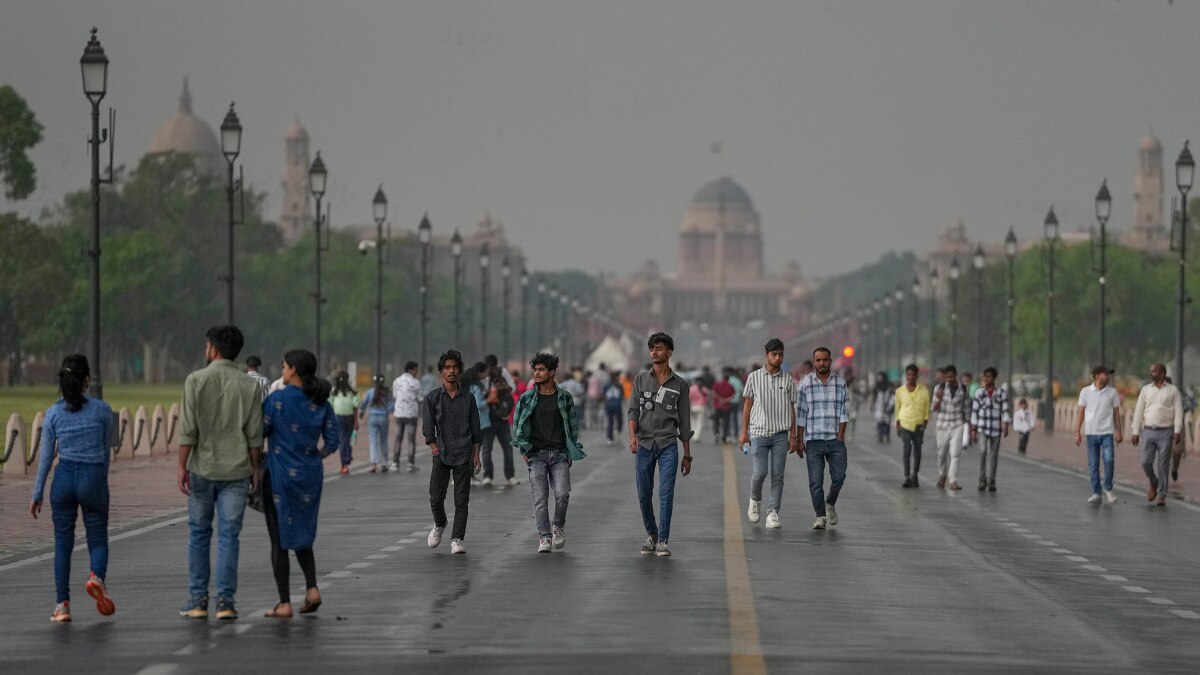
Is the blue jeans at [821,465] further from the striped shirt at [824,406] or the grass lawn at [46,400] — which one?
the grass lawn at [46,400]

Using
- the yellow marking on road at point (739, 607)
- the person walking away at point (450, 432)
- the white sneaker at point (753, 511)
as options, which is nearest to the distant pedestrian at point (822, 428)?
the white sneaker at point (753, 511)

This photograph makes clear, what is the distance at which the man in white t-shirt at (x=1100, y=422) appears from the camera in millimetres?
29156

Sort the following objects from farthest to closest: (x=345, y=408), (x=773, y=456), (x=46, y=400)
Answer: (x=46, y=400) < (x=345, y=408) < (x=773, y=456)

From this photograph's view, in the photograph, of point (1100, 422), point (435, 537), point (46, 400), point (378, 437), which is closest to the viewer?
point (435, 537)

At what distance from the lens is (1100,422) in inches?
1160

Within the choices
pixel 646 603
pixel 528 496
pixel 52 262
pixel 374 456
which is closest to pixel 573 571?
pixel 646 603

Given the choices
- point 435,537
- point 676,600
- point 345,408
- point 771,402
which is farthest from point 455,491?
point 345,408

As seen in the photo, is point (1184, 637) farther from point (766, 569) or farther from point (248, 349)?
point (248, 349)

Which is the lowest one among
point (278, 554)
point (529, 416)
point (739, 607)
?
point (739, 607)

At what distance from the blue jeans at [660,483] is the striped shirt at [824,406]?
11.0 ft

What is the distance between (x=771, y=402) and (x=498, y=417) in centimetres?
1069

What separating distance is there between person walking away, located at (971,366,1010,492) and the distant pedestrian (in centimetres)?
852

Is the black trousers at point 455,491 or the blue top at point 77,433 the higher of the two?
the blue top at point 77,433

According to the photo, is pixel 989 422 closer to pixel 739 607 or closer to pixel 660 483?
pixel 660 483
